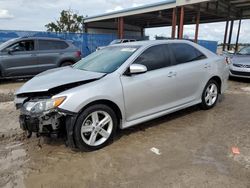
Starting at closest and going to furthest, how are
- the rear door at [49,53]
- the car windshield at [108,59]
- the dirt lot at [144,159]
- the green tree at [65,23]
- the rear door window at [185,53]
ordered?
the dirt lot at [144,159]
the car windshield at [108,59]
the rear door window at [185,53]
the rear door at [49,53]
the green tree at [65,23]

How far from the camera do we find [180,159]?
3.26m

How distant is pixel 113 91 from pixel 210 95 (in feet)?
9.37

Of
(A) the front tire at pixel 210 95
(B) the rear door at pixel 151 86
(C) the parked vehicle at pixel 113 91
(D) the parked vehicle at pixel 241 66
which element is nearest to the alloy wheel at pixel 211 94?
(A) the front tire at pixel 210 95

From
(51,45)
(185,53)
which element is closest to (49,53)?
(51,45)

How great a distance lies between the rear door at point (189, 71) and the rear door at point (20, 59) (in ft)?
20.9

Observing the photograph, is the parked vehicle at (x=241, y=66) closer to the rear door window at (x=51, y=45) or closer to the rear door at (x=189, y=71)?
the rear door at (x=189, y=71)

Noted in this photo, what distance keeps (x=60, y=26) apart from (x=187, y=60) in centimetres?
4072

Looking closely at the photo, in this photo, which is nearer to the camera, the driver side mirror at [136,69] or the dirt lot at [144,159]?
the dirt lot at [144,159]

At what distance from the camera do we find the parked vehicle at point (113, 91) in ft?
10.5

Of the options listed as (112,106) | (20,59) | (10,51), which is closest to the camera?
(112,106)

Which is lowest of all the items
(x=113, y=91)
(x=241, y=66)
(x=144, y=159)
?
(x=144, y=159)

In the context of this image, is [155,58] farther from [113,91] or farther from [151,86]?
[113,91]

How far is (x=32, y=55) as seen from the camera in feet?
29.8

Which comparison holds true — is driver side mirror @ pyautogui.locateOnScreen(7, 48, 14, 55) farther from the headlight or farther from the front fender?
the front fender
